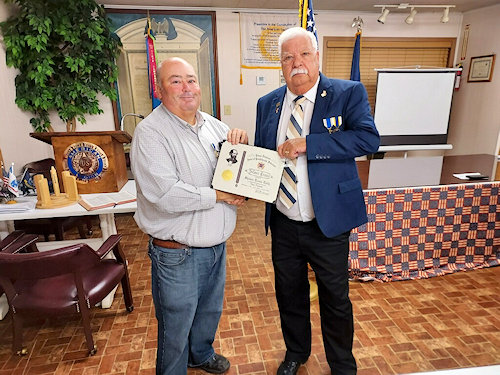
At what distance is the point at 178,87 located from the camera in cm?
140

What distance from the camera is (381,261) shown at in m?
2.86

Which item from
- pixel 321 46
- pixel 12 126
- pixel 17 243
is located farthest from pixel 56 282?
pixel 321 46

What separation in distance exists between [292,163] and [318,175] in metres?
0.14

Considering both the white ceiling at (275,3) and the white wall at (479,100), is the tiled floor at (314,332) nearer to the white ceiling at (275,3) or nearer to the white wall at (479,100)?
the white wall at (479,100)

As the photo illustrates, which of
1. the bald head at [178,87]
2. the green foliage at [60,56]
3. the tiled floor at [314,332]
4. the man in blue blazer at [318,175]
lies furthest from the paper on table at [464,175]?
the green foliage at [60,56]

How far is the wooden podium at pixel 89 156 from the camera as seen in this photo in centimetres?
238

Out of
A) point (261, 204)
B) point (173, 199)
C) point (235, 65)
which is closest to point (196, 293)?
point (173, 199)

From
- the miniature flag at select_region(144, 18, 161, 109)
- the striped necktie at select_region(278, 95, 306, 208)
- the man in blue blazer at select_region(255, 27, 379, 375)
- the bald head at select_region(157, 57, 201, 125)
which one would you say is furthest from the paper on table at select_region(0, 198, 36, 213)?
the miniature flag at select_region(144, 18, 161, 109)

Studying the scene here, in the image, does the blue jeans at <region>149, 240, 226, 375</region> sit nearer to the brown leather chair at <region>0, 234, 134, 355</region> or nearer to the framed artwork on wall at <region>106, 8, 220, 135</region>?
the brown leather chair at <region>0, 234, 134, 355</region>

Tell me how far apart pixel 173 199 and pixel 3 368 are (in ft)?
5.77

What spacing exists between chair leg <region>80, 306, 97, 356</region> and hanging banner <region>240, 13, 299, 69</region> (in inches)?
172

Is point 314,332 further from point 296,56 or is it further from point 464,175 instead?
point 464,175

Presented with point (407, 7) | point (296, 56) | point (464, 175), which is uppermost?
point (407, 7)

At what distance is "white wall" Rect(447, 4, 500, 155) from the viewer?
16.5 feet
